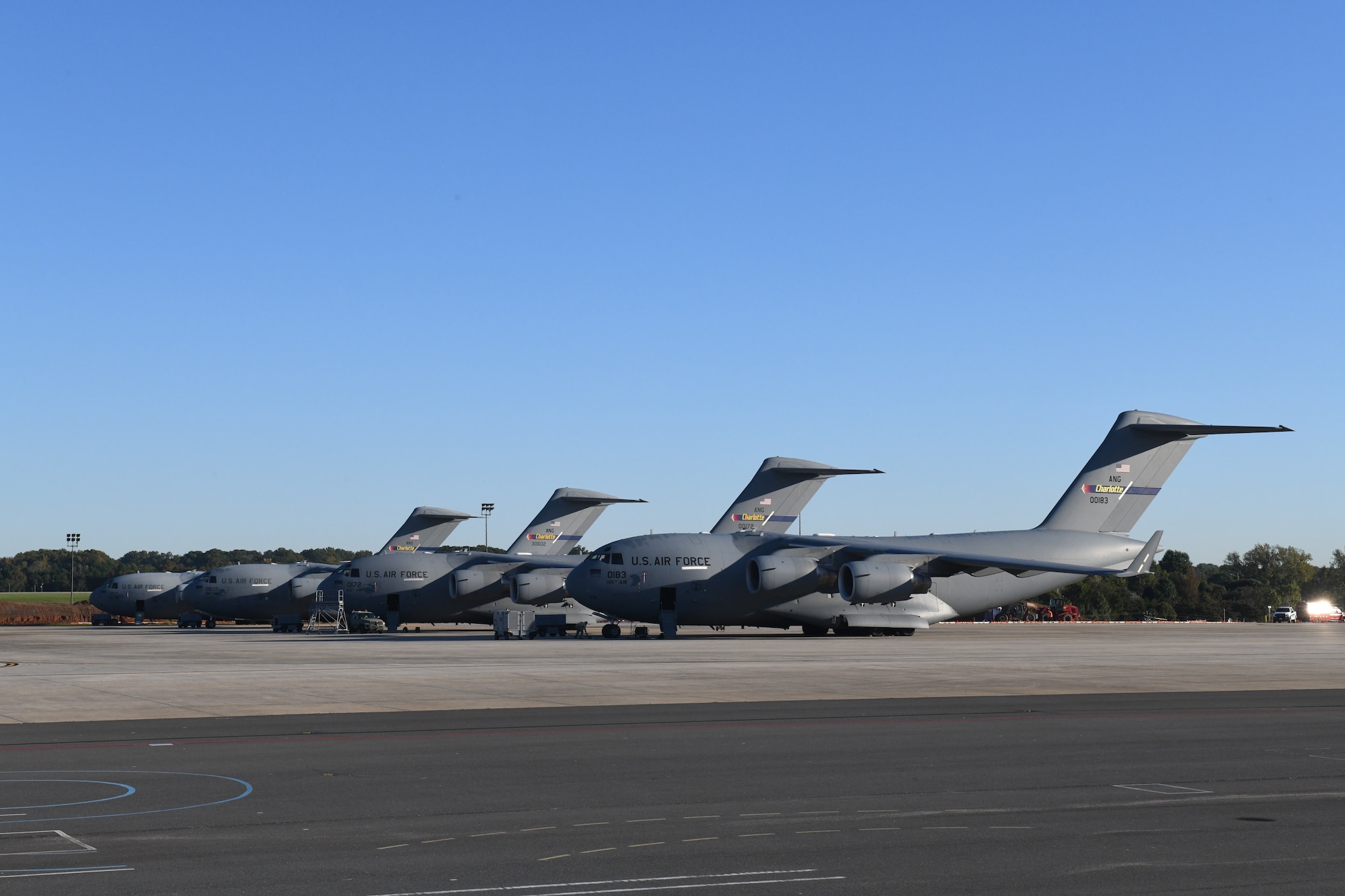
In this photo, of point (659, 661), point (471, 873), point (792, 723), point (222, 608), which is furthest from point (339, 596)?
point (471, 873)

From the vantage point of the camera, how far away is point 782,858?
10.2 m

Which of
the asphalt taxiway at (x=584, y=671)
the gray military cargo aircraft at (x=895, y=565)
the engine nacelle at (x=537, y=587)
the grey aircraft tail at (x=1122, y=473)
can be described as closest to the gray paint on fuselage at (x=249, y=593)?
the engine nacelle at (x=537, y=587)

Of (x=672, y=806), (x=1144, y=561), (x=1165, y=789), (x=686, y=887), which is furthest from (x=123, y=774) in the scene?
(x=1144, y=561)

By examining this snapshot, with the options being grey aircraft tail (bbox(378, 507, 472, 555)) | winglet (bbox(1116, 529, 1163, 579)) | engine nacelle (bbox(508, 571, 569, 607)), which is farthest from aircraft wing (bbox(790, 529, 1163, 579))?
grey aircraft tail (bbox(378, 507, 472, 555))

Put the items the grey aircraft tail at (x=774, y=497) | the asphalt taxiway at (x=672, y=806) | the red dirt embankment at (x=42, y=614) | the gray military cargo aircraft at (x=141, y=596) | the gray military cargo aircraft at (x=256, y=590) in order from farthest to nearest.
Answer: the red dirt embankment at (x=42, y=614)
the gray military cargo aircraft at (x=141, y=596)
the gray military cargo aircraft at (x=256, y=590)
the grey aircraft tail at (x=774, y=497)
the asphalt taxiway at (x=672, y=806)

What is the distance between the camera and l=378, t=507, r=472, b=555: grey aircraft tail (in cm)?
9156

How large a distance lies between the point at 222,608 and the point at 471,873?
2887 inches

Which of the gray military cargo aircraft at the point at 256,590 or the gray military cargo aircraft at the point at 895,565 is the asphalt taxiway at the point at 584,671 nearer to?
the gray military cargo aircraft at the point at 895,565

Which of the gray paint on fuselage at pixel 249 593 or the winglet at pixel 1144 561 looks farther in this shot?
the gray paint on fuselage at pixel 249 593

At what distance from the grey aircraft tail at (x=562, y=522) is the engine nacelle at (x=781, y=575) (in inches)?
1064

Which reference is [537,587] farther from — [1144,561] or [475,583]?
[1144,561]

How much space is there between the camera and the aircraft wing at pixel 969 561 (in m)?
55.8

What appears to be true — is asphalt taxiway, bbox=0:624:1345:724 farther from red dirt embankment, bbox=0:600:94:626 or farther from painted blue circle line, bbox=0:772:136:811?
red dirt embankment, bbox=0:600:94:626

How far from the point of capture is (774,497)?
73.8m
